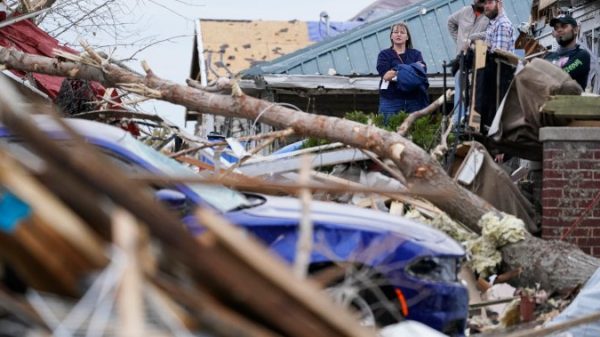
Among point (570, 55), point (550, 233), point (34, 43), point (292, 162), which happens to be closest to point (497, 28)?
point (570, 55)

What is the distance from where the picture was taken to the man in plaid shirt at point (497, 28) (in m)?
14.5

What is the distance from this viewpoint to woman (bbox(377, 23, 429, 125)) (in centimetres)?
1499

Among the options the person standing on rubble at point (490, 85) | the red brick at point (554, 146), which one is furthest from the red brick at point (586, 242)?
the person standing on rubble at point (490, 85)

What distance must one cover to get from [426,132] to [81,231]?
1197 cm

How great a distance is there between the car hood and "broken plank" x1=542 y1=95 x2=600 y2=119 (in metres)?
4.96

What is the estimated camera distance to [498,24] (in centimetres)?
1457

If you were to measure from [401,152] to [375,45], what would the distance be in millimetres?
14431

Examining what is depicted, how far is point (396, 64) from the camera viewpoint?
15250 millimetres

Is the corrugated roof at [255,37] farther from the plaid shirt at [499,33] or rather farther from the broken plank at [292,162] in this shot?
the broken plank at [292,162]

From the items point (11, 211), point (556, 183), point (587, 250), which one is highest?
point (11, 211)

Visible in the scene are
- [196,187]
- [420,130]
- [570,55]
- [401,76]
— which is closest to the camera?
[196,187]

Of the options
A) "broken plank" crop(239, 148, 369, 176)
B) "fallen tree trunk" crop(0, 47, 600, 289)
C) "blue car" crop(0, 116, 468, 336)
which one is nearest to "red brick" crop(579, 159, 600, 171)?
"fallen tree trunk" crop(0, 47, 600, 289)

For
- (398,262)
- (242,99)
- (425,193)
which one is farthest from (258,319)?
(242,99)

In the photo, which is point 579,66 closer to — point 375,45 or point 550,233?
point 550,233
